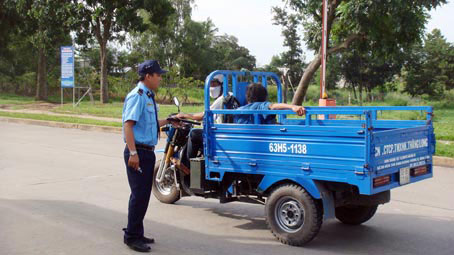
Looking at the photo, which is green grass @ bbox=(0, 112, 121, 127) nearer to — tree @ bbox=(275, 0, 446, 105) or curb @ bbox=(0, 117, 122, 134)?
curb @ bbox=(0, 117, 122, 134)

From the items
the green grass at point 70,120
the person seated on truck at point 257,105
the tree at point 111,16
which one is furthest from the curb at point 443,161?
the tree at point 111,16

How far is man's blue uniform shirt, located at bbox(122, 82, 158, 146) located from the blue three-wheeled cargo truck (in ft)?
3.11

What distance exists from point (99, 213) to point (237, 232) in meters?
1.81

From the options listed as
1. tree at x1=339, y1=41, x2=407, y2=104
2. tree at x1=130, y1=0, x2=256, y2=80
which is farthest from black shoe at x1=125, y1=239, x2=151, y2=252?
tree at x1=130, y1=0, x2=256, y2=80

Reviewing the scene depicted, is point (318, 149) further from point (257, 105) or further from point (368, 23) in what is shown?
point (368, 23)

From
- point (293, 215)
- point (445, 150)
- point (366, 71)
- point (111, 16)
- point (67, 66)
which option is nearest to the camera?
point (293, 215)

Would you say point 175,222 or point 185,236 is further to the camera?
point 175,222

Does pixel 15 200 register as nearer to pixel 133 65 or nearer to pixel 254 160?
pixel 254 160

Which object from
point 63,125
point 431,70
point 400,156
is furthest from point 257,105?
point 431,70

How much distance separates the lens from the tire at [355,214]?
6109 millimetres

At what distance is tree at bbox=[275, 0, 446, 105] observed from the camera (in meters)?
18.6

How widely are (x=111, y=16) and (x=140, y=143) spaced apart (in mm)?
24047

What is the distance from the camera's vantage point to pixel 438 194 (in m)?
8.04

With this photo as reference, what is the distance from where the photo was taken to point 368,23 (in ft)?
64.6
